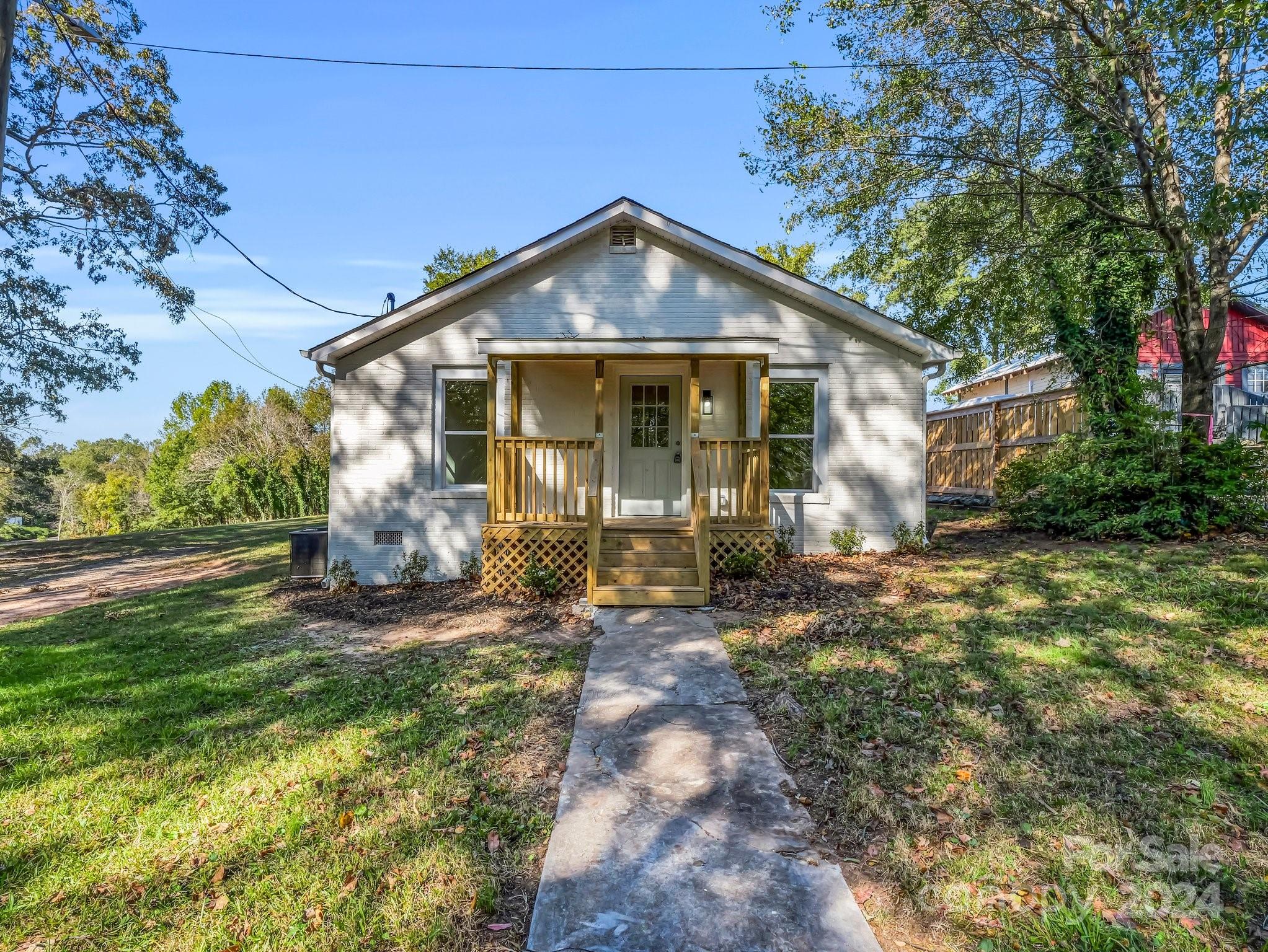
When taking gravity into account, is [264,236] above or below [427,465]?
above

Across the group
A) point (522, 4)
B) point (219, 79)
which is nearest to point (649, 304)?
point (522, 4)

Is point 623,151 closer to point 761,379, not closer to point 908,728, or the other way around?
point 761,379

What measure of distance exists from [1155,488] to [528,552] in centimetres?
879

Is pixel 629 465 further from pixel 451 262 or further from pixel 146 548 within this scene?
pixel 451 262

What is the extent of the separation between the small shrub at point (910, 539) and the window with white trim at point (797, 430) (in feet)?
4.32

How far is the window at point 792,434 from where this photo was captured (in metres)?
9.78

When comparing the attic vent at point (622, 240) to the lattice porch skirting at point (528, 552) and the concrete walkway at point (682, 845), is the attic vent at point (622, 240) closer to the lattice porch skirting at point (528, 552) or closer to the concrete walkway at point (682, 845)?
the lattice porch skirting at point (528, 552)

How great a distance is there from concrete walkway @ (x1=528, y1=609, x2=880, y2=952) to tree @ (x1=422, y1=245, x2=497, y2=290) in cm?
2759

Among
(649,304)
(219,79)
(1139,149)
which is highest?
(219,79)

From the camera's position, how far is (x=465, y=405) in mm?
9883

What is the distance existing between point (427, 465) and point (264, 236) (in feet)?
24.1

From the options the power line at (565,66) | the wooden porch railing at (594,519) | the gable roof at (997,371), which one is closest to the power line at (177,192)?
the power line at (565,66)

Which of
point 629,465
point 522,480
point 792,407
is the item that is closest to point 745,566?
point 629,465

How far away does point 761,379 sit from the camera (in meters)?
8.50
